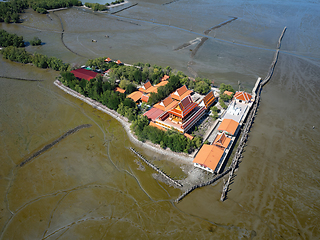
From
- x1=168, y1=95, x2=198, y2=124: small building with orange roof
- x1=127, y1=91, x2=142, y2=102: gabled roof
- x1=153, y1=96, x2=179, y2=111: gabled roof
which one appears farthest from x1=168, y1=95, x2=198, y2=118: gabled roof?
x1=127, y1=91, x2=142, y2=102: gabled roof

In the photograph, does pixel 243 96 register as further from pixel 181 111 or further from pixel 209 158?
pixel 209 158

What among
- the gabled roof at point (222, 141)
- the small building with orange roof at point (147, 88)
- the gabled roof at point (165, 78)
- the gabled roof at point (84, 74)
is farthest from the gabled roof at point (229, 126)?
the gabled roof at point (84, 74)

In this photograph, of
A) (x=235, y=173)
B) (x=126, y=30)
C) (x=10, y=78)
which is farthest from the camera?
(x=126, y=30)

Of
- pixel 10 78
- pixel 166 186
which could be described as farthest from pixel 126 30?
pixel 166 186

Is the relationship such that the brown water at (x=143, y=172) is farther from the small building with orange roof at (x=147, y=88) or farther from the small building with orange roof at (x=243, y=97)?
the small building with orange roof at (x=147, y=88)

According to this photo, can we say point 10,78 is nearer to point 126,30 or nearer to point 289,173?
point 126,30

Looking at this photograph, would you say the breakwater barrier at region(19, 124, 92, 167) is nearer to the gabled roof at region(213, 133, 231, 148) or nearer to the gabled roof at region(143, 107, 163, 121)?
the gabled roof at region(143, 107, 163, 121)

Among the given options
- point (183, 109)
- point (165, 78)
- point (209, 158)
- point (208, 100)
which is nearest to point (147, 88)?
point (165, 78)
